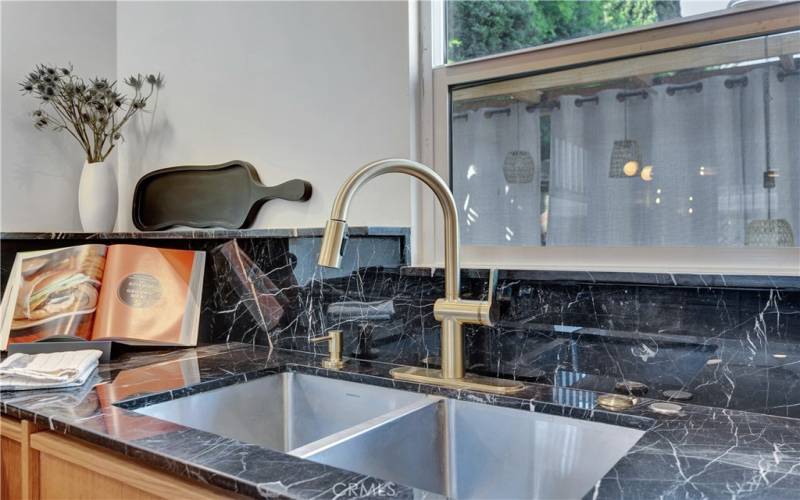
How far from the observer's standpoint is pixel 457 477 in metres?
1.12

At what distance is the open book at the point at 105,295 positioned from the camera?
1595mm

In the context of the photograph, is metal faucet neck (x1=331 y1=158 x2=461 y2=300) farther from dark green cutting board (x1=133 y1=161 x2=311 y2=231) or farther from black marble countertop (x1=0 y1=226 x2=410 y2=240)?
dark green cutting board (x1=133 y1=161 x2=311 y2=231)

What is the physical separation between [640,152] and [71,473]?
1155 millimetres

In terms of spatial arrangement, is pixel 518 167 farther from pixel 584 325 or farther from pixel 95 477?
pixel 95 477

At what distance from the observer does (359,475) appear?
75cm

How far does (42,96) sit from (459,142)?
4.03ft

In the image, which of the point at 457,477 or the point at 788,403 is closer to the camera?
the point at 788,403

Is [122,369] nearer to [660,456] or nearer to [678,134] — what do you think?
[660,456]

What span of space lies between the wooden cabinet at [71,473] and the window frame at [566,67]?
75 cm

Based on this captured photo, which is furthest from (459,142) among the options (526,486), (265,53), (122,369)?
(122,369)

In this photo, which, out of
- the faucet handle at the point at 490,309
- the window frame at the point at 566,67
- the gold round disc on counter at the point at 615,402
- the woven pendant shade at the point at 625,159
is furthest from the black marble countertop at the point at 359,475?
the woven pendant shade at the point at 625,159

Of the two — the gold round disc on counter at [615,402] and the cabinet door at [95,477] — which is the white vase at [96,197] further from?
the gold round disc on counter at [615,402]

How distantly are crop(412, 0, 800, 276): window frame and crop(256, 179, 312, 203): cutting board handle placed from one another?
0.29 meters

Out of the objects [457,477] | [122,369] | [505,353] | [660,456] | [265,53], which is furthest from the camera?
[265,53]
